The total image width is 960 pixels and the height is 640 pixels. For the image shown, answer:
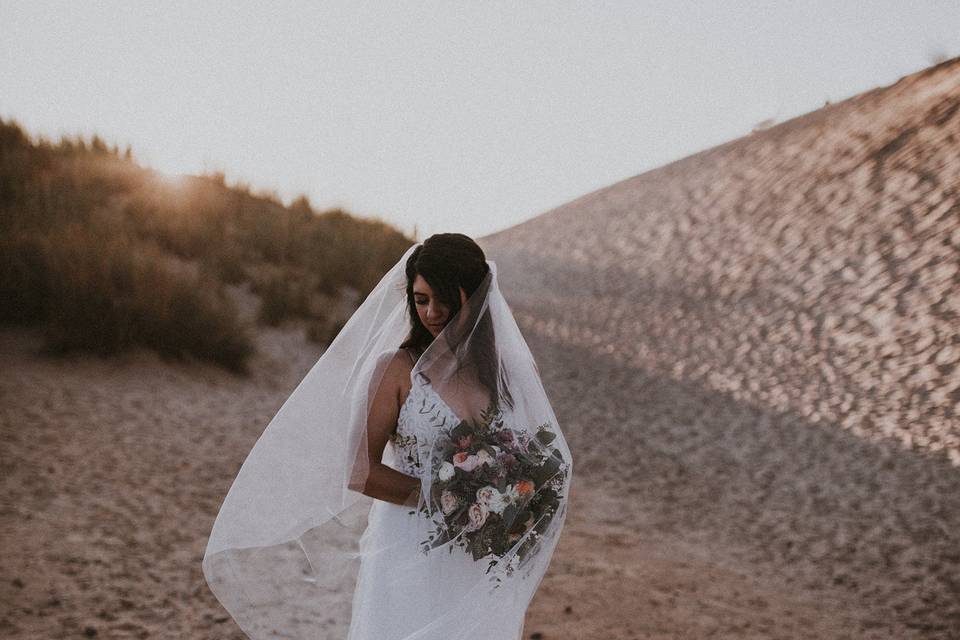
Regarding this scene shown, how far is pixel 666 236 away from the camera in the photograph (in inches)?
557

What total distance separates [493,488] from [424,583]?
41 cm

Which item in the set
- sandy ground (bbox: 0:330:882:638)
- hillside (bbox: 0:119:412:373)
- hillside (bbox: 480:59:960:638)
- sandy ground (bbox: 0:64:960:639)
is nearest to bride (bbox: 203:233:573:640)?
sandy ground (bbox: 0:330:882:638)

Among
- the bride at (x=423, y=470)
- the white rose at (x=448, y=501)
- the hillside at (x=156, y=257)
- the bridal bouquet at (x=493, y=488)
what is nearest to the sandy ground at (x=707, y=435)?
the hillside at (x=156, y=257)

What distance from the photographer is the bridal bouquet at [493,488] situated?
1.98 meters

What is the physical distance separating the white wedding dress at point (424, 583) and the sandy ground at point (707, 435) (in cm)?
216

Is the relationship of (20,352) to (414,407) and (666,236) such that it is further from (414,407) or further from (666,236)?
(666,236)

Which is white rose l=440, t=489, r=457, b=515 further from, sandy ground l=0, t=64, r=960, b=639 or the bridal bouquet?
sandy ground l=0, t=64, r=960, b=639

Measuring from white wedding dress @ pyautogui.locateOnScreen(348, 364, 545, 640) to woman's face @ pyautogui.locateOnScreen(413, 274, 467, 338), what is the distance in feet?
0.72

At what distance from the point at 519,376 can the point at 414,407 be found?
1.24ft

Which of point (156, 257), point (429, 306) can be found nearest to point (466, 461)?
point (429, 306)

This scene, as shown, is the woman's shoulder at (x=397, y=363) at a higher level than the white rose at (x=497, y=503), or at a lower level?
higher

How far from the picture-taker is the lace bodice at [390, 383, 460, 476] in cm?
210

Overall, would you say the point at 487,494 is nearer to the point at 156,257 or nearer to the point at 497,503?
the point at 497,503

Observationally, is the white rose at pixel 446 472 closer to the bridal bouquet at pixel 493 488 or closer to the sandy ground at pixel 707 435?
the bridal bouquet at pixel 493 488
